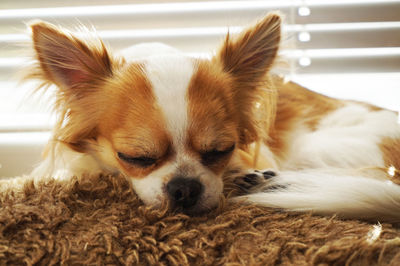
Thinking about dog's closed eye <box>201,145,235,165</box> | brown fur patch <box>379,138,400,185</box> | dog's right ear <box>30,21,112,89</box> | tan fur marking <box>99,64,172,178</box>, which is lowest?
brown fur patch <box>379,138,400,185</box>

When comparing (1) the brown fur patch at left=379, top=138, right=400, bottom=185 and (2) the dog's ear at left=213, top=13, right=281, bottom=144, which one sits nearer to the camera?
(2) the dog's ear at left=213, top=13, right=281, bottom=144

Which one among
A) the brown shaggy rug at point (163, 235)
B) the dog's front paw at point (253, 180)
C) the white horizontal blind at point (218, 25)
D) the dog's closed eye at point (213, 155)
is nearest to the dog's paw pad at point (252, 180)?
the dog's front paw at point (253, 180)

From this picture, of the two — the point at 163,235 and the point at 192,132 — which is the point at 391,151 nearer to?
the point at 192,132

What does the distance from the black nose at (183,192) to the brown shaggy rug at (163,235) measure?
10 cm

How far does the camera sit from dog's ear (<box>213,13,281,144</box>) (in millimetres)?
1404

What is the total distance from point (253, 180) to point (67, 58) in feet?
2.50

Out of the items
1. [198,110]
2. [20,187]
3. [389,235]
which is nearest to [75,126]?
[20,187]

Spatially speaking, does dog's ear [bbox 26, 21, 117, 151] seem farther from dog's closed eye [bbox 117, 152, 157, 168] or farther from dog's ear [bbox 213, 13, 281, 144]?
dog's ear [bbox 213, 13, 281, 144]

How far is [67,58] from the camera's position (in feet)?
4.34

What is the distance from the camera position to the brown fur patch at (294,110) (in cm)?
194

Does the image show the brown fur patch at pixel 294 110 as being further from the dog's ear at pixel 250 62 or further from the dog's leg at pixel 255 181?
the dog's leg at pixel 255 181

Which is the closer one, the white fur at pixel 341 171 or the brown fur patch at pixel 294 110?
the white fur at pixel 341 171

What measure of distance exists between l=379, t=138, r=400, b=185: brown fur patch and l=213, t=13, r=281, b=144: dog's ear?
0.54 m

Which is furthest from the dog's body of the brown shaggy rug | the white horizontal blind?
the white horizontal blind
